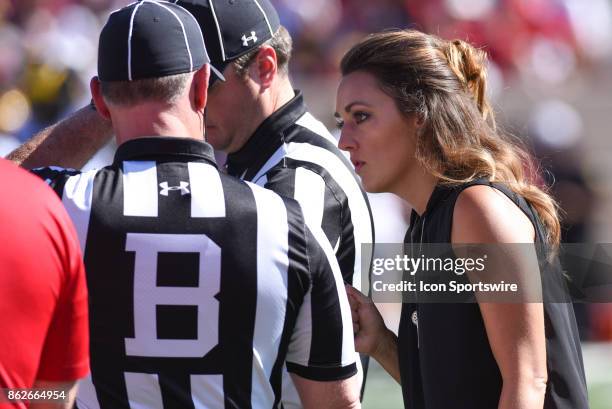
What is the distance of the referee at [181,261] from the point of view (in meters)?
1.83

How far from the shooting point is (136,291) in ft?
6.01

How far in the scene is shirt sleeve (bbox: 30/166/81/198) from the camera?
1873mm

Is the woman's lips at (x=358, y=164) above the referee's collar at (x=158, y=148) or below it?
above

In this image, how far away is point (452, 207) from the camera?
201 cm

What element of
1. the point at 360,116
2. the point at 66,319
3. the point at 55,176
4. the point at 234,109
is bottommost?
the point at 66,319

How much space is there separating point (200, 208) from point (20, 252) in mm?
498

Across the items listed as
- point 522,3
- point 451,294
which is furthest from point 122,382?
point 522,3

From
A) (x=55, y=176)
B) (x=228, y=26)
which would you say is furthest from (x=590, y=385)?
(x=55, y=176)

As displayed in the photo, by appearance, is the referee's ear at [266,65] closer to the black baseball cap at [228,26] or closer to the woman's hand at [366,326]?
the black baseball cap at [228,26]

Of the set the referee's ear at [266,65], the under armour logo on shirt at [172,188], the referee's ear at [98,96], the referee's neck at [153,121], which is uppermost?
the referee's ear at [266,65]

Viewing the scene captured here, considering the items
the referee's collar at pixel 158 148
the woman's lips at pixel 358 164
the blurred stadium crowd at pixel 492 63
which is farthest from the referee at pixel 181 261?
the blurred stadium crowd at pixel 492 63

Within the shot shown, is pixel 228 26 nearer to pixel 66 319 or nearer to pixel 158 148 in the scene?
pixel 158 148

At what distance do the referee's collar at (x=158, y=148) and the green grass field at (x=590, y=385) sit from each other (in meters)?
3.96

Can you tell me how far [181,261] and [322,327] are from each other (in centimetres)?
33
